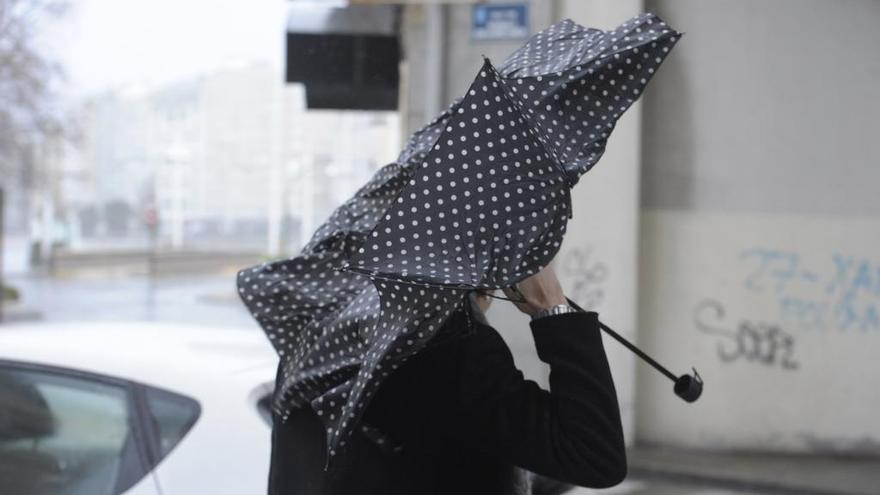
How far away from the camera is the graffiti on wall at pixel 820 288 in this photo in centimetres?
762

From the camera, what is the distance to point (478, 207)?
1.59 metres

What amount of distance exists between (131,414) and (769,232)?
6.12 metres

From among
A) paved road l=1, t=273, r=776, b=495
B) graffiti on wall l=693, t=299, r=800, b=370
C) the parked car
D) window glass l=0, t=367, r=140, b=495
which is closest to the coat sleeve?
the parked car

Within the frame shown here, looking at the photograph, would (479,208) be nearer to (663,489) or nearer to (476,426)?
(476,426)

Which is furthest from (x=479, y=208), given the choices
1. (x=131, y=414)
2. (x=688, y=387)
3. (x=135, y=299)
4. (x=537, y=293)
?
(x=135, y=299)

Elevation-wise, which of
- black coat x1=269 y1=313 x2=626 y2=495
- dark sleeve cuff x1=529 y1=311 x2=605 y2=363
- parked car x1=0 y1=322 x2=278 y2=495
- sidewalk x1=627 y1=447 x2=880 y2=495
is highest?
dark sleeve cuff x1=529 y1=311 x2=605 y2=363

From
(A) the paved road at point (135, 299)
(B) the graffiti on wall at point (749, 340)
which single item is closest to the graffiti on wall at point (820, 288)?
(B) the graffiti on wall at point (749, 340)

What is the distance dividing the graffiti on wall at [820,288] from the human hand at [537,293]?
6465 millimetres

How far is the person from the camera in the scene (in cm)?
164

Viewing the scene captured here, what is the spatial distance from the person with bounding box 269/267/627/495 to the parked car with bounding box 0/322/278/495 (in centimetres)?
77

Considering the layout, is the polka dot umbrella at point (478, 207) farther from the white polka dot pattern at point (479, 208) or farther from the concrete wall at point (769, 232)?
the concrete wall at point (769, 232)

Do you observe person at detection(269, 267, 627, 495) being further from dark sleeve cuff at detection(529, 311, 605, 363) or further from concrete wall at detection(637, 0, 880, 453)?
concrete wall at detection(637, 0, 880, 453)

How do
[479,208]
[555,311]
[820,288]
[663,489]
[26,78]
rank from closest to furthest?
[479,208]
[555,311]
[663,489]
[820,288]
[26,78]

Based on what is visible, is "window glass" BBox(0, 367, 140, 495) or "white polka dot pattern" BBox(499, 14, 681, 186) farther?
"window glass" BBox(0, 367, 140, 495)
